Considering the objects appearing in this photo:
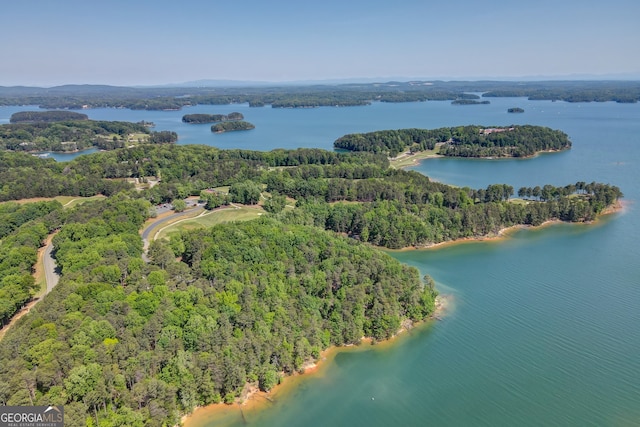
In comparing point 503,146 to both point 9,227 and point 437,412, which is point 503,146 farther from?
point 9,227

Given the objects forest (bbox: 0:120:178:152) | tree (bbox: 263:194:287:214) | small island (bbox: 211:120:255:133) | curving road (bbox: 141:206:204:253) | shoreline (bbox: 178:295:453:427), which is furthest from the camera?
small island (bbox: 211:120:255:133)

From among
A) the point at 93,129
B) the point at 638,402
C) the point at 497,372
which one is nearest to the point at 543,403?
the point at 497,372

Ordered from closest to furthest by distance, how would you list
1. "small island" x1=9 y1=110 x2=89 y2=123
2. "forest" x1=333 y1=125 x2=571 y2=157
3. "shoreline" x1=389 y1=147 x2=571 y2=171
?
"shoreline" x1=389 y1=147 x2=571 y2=171 → "forest" x1=333 y1=125 x2=571 y2=157 → "small island" x1=9 y1=110 x2=89 y2=123

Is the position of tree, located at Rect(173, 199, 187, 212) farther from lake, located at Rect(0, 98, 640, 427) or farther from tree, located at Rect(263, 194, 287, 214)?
lake, located at Rect(0, 98, 640, 427)

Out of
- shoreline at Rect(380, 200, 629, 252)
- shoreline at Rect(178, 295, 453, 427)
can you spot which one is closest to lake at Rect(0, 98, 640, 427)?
shoreline at Rect(178, 295, 453, 427)

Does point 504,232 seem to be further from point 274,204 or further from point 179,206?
point 179,206

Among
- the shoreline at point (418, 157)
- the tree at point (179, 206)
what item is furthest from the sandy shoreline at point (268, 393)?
the shoreline at point (418, 157)
